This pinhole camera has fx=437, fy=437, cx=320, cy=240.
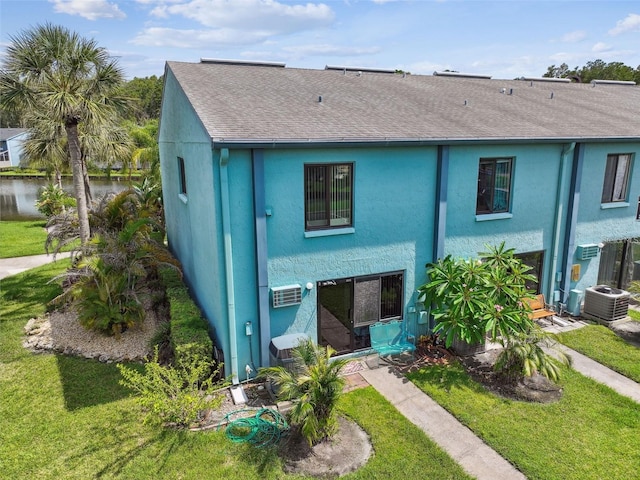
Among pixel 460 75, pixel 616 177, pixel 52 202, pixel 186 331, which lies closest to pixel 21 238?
pixel 52 202

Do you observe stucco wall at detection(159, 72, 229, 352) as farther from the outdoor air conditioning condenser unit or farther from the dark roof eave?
the outdoor air conditioning condenser unit

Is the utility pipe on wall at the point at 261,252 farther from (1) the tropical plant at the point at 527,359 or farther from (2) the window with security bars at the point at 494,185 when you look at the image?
(2) the window with security bars at the point at 494,185

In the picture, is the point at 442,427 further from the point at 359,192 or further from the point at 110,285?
the point at 110,285

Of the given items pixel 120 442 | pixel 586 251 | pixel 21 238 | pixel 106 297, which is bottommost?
pixel 120 442

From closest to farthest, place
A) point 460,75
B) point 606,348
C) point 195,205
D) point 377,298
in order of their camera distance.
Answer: point 377,298 < point 606,348 < point 195,205 < point 460,75

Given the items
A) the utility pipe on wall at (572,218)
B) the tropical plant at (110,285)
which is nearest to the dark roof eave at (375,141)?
the utility pipe on wall at (572,218)
